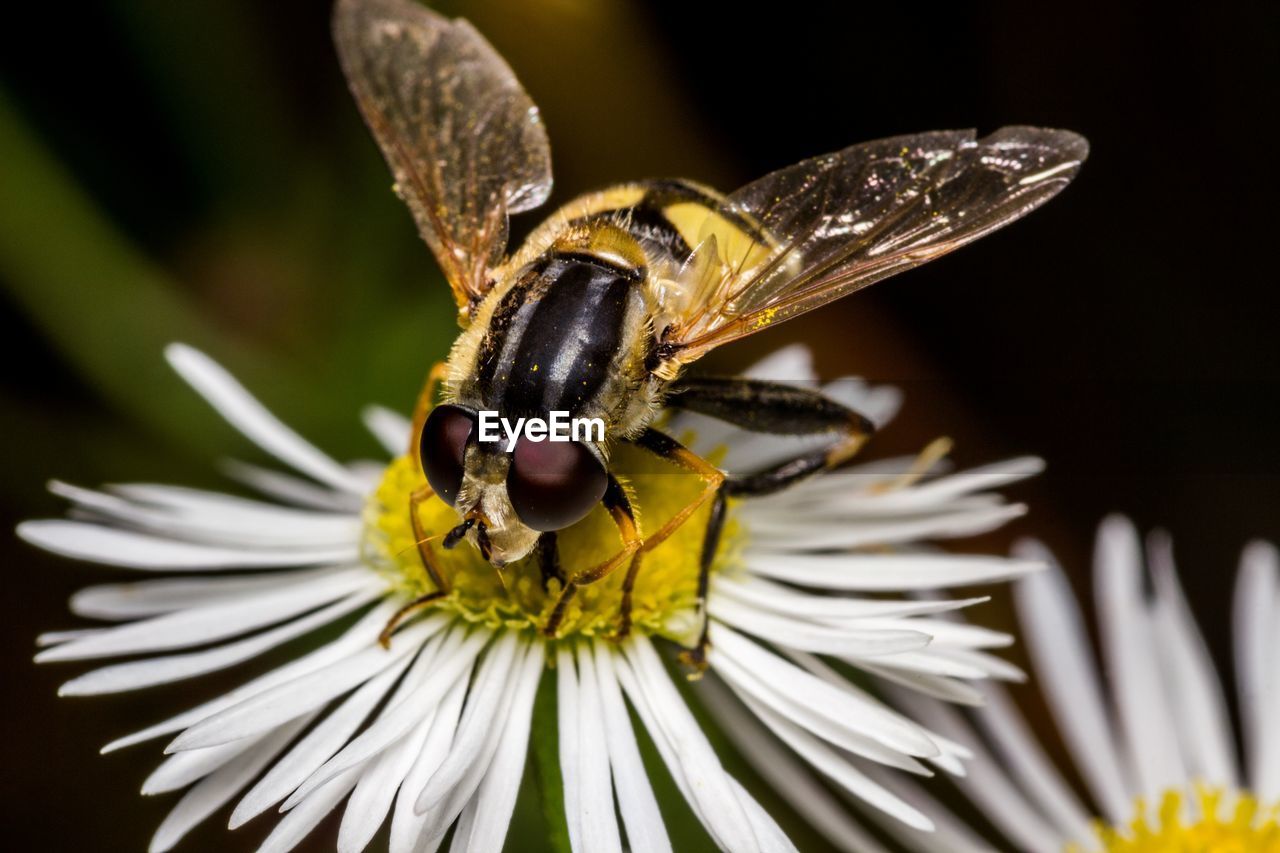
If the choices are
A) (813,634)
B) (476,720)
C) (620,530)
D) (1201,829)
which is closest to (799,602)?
(813,634)

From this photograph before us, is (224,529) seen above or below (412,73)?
below

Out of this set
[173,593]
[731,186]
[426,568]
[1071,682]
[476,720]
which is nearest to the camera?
[476,720]

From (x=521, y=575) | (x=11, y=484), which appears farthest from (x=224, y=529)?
(x=11, y=484)

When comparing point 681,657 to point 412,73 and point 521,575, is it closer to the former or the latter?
point 521,575

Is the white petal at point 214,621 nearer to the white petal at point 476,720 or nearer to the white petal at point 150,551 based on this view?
the white petal at point 150,551

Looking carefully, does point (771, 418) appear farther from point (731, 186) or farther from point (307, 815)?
point (731, 186)

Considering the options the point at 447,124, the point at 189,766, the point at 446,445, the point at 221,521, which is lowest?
the point at 189,766

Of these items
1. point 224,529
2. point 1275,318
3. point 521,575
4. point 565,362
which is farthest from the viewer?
point 1275,318

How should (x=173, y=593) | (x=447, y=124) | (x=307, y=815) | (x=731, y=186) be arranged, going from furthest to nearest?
(x=731, y=186) < (x=447, y=124) < (x=173, y=593) < (x=307, y=815)
